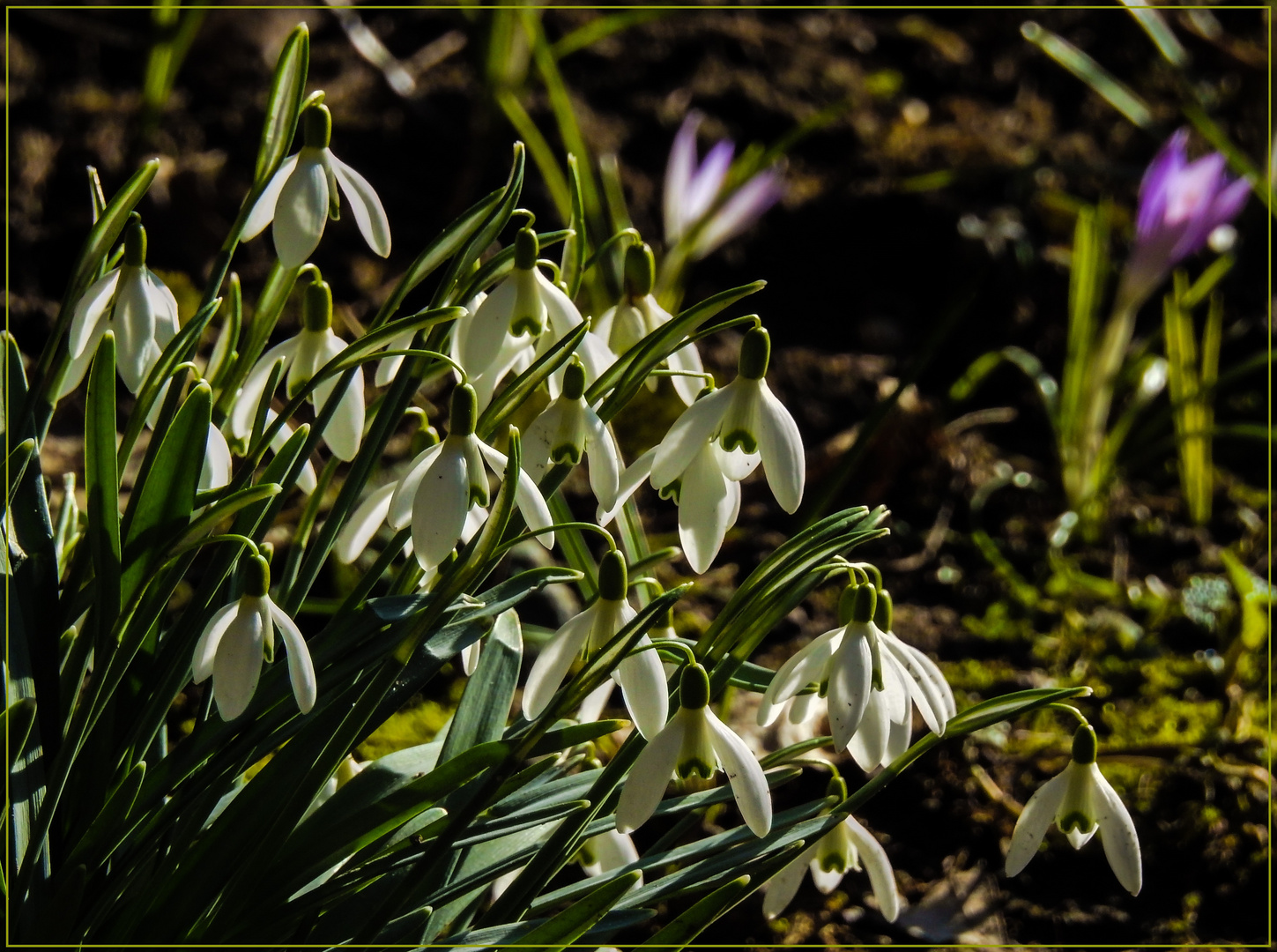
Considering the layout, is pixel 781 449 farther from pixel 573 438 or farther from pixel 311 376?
pixel 311 376

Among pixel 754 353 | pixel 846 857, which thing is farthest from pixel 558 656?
pixel 846 857

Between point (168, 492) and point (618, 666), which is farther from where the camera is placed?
point (168, 492)

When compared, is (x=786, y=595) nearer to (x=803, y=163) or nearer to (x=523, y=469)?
(x=523, y=469)

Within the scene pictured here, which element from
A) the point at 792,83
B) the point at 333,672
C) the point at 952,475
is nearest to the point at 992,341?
the point at 952,475

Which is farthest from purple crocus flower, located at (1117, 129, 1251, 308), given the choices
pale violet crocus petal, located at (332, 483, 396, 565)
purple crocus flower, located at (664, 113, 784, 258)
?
pale violet crocus petal, located at (332, 483, 396, 565)

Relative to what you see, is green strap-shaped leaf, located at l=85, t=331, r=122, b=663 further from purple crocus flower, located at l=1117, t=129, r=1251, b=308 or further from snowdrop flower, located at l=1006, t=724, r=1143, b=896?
purple crocus flower, located at l=1117, t=129, r=1251, b=308

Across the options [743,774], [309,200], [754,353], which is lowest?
[743,774]
